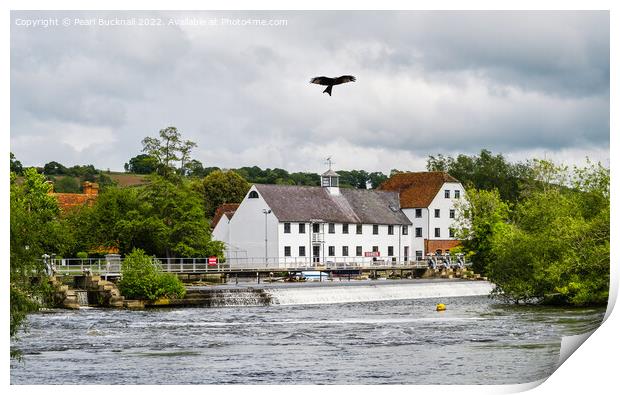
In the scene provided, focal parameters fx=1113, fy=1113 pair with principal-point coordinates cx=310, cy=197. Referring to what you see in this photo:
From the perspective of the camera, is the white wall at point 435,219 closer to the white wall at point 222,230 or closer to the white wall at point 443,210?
the white wall at point 443,210

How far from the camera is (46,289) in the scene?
73.8 ft

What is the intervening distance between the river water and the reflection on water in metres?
0.03

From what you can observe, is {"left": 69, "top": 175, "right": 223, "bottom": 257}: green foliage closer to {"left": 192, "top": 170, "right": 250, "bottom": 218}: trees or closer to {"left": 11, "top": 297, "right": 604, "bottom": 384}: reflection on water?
{"left": 11, "top": 297, "right": 604, "bottom": 384}: reflection on water

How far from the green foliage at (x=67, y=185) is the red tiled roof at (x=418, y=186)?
837 inches

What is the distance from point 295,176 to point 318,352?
44631mm

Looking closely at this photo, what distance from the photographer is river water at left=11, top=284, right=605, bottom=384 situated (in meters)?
24.6

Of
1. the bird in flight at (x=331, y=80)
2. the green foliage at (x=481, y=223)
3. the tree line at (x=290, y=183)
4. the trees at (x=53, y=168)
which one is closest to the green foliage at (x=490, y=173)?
the tree line at (x=290, y=183)

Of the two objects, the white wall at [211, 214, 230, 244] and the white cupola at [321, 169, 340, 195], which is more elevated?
the white cupola at [321, 169, 340, 195]

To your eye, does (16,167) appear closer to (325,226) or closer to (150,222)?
(150,222)

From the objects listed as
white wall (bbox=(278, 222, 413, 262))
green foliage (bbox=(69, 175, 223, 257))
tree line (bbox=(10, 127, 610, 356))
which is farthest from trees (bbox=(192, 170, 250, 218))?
green foliage (bbox=(69, 175, 223, 257))

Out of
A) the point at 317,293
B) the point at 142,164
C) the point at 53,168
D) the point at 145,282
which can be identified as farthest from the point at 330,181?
the point at 145,282

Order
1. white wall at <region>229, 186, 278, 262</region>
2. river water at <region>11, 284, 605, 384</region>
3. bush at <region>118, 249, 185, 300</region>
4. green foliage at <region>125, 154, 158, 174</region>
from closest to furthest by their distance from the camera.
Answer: river water at <region>11, 284, 605, 384</region>, bush at <region>118, 249, 185, 300</region>, green foliage at <region>125, 154, 158, 174</region>, white wall at <region>229, 186, 278, 262</region>

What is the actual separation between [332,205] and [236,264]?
11356 mm
